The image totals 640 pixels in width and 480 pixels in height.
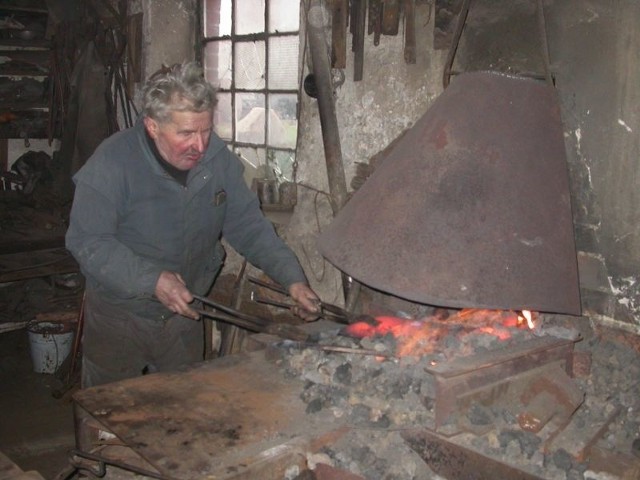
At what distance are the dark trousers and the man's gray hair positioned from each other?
0.94 m

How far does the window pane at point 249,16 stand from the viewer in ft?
15.8

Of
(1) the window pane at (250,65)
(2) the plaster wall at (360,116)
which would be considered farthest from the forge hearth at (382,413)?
(1) the window pane at (250,65)

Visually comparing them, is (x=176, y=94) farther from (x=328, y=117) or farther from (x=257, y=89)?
(x=257, y=89)

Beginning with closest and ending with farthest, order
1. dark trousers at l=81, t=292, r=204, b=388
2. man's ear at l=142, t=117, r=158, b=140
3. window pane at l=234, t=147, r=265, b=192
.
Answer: man's ear at l=142, t=117, r=158, b=140, dark trousers at l=81, t=292, r=204, b=388, window pane at l=234, t=147, r=265, b=192

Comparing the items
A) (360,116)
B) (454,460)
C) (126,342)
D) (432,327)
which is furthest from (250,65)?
(454,460)

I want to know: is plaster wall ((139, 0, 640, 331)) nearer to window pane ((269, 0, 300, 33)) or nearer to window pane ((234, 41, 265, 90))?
window pane ((269, 0, 300, 33))

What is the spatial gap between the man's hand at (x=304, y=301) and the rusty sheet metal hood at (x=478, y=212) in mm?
374

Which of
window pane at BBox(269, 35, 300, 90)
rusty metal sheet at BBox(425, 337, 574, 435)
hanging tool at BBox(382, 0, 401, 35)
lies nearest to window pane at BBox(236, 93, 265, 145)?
window pane at BBox(269, 35, 300, 90)

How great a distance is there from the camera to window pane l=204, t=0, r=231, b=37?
514cm

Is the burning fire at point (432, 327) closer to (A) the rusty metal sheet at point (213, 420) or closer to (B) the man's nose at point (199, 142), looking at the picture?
(A) the rusty metal sheet at point (213, 420)

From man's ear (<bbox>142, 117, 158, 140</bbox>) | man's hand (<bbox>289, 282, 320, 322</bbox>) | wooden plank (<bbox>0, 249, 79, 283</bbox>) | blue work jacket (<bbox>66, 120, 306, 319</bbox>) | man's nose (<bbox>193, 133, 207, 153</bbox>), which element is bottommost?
wooden plank (<bbox>0, 249, 79, 283</bbox>)

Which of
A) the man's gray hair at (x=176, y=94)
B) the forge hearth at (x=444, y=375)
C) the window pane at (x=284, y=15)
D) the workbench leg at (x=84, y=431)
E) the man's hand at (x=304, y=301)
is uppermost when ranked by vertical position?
the window pane at (x=284, y=15)

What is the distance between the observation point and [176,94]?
262 centimetres

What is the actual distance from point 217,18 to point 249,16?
0.47 meters
